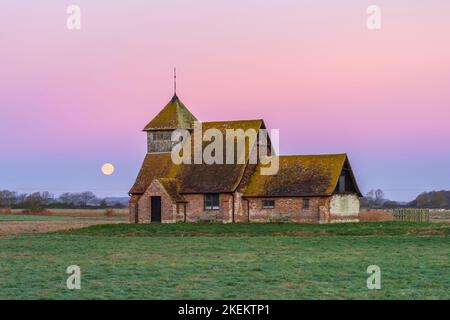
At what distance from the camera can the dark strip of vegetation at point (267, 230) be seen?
159 ft

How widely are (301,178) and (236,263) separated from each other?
3119cm

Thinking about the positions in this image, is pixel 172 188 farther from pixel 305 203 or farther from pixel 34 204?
pixel 34 204

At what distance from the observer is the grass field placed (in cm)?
2219

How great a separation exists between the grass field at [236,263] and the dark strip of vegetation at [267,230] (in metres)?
0.10

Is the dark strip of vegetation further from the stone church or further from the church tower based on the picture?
the church tower

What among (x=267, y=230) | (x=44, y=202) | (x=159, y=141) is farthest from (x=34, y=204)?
(x=267, y=230)

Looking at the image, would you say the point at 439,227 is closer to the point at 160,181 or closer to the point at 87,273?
the point at 160,181

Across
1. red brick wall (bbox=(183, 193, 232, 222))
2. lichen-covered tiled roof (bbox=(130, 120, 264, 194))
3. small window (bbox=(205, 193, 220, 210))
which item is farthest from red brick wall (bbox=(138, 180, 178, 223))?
small window (bbox=(205, 193, 220, 210))

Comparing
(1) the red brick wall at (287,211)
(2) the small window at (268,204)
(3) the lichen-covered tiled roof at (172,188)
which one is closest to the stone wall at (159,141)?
(3) the lichen-covered tiled roof at (172,188)

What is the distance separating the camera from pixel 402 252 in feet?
114

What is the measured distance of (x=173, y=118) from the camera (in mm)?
66375

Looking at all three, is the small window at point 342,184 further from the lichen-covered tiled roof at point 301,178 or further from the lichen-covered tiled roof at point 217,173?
the lichen-covered tiled roof at point 217,173

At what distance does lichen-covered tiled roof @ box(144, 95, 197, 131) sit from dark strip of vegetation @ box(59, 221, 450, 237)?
11.1 m
